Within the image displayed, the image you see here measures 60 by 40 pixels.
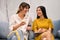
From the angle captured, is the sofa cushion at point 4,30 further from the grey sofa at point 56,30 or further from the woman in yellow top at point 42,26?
the grey sofa at point 56,30

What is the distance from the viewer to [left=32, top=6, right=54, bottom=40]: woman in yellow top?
263cm

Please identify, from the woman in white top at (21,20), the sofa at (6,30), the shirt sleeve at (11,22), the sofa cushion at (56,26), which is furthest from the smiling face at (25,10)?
the sofa cushion at (56,26)

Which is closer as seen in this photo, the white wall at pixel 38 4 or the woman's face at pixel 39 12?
the woman's face at pixel 39 12

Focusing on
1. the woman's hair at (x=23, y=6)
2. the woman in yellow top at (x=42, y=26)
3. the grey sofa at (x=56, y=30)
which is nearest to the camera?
the woman in yellow top at (x=42, y=26)

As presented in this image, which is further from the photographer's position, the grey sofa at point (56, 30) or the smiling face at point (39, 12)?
the grey sofa at point (56, 30)

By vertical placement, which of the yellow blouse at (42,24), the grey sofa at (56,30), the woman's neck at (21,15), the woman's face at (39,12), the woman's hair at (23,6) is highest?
the woman's hair at (23,6)

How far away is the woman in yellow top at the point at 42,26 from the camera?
2.63 meters

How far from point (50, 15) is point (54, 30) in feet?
0.95

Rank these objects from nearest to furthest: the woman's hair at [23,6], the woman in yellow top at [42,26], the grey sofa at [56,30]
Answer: the woman in yellow top at [42,26] → the woman's hair at [23,6] → the grey sofa at [56,30]

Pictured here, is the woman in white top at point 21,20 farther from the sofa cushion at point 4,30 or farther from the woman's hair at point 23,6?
the sofa cushion at point 4,30

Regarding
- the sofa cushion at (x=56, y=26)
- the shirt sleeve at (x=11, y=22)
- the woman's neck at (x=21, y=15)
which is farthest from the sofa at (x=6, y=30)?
the woman's neck at (x=21, y=15)

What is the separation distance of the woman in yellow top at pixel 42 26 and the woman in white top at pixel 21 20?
0.48 feet

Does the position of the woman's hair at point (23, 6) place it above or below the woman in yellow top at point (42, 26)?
above

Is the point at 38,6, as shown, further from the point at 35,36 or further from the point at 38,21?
the point at 35,36
